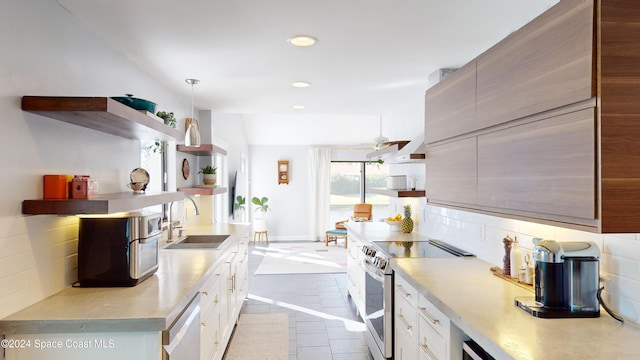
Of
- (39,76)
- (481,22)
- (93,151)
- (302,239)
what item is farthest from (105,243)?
(302,239)

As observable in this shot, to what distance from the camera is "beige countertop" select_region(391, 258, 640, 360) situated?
1.26 meters

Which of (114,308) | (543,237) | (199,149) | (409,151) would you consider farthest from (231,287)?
(543,237)

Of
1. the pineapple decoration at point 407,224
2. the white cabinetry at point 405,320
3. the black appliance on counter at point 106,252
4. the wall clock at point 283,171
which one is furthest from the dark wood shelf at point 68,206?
the wall clock at point 283,171

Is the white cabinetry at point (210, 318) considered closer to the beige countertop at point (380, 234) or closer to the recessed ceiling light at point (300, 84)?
the beige countertop at point (380, 234)

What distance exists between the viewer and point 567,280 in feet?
5.24

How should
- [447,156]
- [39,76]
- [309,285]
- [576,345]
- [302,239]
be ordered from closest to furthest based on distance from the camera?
[576,345]
[39,76]
[447,156]
[309,285]
[302,239]

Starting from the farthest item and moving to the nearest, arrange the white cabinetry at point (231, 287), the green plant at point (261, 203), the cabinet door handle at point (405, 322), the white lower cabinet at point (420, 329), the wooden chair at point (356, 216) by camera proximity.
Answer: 1. the green plant at point (261, 203)
2. the wooden chair at point (356, 216)
3. the white cabinetry at point (231, 287)
4. the cabinet door handle at point (405, 322)
5. the white lower cabinet at point (420, 329)

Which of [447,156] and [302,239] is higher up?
[447,156]

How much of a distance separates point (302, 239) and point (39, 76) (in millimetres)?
7534

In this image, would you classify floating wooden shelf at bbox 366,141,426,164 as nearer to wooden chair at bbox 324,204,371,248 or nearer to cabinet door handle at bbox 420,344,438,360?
cabinet door handle at bbox 420,344,438,360

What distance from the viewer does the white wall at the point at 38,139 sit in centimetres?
154

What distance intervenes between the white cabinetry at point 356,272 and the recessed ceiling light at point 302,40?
2098mm

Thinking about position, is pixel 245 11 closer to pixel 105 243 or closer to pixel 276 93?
pixel 105 243

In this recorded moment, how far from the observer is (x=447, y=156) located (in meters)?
2.45
